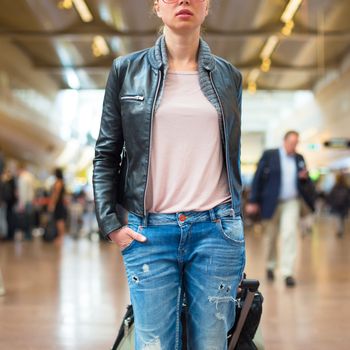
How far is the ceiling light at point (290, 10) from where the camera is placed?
15644 millimetres

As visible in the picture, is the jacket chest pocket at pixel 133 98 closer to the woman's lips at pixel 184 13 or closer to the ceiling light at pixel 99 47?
the woman's lips at pixel 184 13

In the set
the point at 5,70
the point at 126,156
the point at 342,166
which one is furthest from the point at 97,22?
the point at 126,156

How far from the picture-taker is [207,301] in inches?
88.8

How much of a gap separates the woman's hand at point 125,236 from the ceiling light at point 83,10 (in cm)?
1667

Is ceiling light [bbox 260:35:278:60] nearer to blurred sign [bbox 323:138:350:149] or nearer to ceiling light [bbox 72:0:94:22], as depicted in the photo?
blurred sign [bbox 323:138:350:149]

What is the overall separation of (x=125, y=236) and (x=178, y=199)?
0.21 meters

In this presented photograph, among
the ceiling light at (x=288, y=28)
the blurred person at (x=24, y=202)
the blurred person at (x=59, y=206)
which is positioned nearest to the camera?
the blurred person at (x=59, y=206)

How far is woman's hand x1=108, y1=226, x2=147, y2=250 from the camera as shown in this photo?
87.3 inches

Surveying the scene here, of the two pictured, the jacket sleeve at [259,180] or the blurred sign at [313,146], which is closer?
the jacket sleeve at [259,180]

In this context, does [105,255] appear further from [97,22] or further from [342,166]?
[342,166]

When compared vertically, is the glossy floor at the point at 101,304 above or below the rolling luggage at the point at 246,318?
below

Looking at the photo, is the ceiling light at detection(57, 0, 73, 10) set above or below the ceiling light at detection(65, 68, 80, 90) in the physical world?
below

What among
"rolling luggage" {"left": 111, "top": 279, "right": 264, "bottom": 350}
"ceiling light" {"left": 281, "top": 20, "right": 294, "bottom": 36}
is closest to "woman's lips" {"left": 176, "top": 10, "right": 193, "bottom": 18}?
"rolling luggage" {"left": 111, "top": 279, "right": 264, "bottom": 350}

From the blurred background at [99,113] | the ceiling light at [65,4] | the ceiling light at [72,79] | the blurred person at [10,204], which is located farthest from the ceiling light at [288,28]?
the ceiling light at [72,79]
